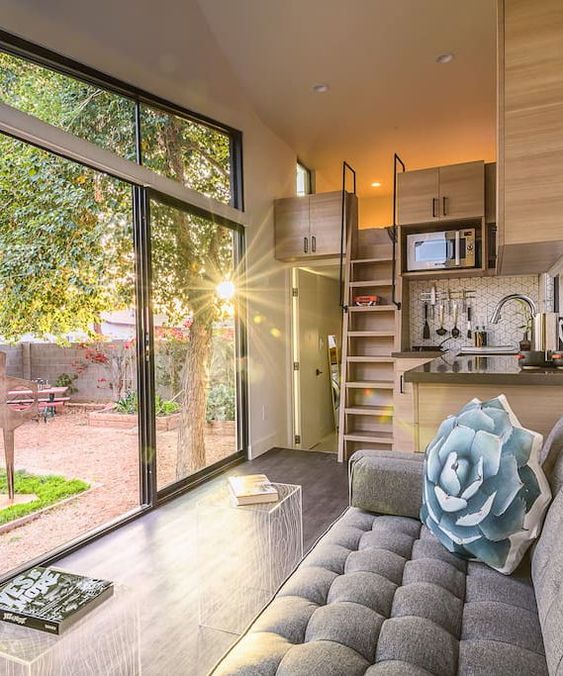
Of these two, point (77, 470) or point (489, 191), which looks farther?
point (489, 191)

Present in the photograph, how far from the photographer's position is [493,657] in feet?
3.74

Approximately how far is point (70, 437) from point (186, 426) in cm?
123

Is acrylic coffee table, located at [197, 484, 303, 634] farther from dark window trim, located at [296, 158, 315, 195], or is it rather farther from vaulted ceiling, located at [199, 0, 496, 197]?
dark window trim, located at [296, 158, 315, 195]

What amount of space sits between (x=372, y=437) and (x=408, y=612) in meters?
3.62

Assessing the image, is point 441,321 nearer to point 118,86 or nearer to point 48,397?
point 118,86

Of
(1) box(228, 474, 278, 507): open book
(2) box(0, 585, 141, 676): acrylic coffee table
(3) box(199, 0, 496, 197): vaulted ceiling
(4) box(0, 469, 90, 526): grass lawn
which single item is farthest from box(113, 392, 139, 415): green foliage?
(3) box(199, 0, 496, 197): vaulted ceiling

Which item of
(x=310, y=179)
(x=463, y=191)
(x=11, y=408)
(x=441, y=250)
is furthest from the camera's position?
(x=310, y=179)

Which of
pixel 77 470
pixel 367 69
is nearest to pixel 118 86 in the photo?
pixel 367 69

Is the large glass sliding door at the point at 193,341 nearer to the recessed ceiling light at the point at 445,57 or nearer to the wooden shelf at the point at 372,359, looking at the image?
the wooden shelf at the point at 372,359

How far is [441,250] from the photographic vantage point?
4844 millimetres

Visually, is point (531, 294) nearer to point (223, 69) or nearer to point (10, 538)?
point (223, 69)

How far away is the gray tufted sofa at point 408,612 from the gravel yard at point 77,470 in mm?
1723

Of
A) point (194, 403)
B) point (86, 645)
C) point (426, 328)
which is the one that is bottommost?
point (86, 645)

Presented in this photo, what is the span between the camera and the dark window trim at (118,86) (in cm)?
264
